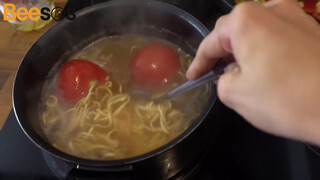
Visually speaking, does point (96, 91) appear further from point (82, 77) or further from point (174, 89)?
point (174, 89)

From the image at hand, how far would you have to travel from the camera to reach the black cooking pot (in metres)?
0.65

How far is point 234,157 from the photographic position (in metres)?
0.84

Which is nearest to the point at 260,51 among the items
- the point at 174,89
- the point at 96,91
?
the point at 174,89

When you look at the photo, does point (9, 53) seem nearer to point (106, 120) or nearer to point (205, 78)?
point (106, 120)

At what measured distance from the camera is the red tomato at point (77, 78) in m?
0.89

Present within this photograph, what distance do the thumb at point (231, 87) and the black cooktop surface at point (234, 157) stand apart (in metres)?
0.34

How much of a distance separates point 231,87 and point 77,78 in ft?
1.62

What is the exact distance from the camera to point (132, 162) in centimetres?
62

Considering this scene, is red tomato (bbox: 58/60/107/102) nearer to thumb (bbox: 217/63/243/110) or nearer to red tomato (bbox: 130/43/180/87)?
red tomato (bbox: 130/43/180/87)

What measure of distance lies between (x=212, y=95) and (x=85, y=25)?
45 centimetres

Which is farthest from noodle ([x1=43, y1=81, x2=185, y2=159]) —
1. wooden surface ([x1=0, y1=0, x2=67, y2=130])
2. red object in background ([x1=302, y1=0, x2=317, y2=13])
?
red object in background ([x1=302, y1=0, x2=317, y2=13])

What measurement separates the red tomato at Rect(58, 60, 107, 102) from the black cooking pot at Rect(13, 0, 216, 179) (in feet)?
0.23

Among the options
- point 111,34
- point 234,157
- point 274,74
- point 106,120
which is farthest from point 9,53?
point 274,74

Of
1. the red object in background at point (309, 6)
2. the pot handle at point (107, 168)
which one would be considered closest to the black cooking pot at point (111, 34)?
the pot handle at point (107, 168)
